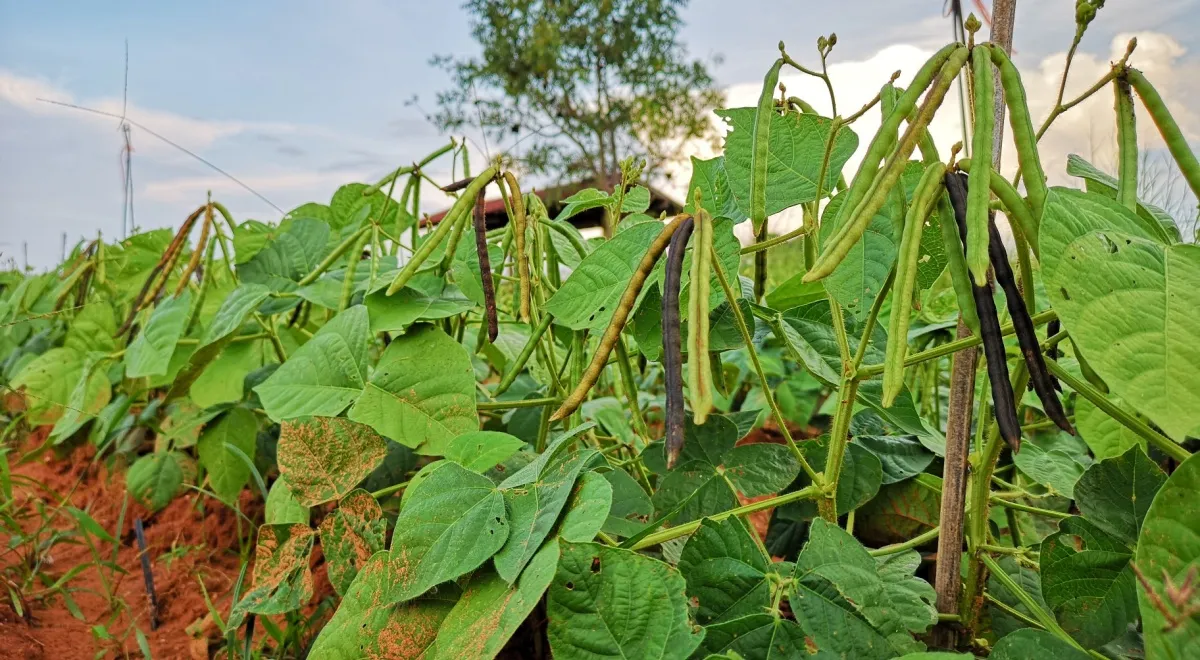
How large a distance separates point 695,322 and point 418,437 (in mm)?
462

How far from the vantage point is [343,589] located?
732mm

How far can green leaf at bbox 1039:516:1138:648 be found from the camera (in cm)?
57

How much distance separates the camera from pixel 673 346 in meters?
0.44

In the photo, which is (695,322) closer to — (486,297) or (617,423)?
(486,297)

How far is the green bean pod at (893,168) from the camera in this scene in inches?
16.8

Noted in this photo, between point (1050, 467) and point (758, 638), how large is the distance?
60 centimetres

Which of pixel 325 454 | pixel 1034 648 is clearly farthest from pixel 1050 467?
pixel 325 454

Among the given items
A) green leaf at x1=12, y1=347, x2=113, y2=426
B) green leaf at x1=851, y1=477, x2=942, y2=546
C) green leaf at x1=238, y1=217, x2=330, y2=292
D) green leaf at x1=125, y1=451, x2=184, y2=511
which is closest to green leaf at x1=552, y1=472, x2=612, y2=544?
green leaf at x1=851, y1=477, x2=942, y2=546

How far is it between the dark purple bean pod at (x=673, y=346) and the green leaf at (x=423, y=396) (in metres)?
0.42

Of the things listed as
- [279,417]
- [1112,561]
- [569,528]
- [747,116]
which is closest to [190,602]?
[279,417]

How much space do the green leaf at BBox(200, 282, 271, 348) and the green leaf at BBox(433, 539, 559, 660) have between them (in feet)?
2.07

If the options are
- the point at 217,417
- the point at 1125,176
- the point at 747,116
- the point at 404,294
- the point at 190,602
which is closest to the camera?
the point at 1125,176

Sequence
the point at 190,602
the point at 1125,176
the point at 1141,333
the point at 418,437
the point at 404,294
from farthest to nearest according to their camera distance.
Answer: the point at 190,602 → the point at 404,294 → the point at 418,437 → the point at 1125,176 → the point at 1141,333

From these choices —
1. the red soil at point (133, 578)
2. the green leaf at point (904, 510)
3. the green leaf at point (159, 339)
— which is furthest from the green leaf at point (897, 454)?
the green leaf at point (159, 339)
